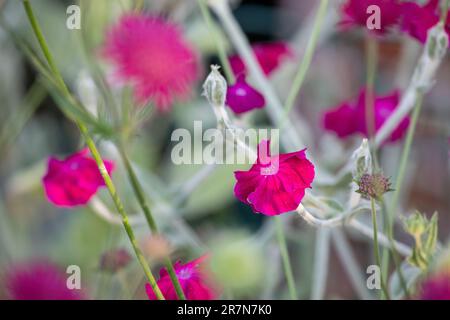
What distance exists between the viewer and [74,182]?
46cm

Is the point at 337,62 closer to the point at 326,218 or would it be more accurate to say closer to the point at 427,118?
the point at 427,118

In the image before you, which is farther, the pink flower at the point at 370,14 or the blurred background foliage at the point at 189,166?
the blurred background foliage at the point at 189,166

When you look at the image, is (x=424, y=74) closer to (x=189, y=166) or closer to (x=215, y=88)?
(x=215, y=88)

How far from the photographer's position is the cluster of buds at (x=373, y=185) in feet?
1.18

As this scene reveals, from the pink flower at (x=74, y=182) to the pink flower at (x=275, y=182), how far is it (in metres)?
0.11

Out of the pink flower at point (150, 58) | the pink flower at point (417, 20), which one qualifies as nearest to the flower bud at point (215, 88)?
the pink flower at point (150, 58)

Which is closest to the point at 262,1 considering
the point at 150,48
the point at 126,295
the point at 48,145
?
the point at 48,145

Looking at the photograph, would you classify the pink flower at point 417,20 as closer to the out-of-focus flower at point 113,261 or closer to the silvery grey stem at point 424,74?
the silvery grey stem at point 424,74

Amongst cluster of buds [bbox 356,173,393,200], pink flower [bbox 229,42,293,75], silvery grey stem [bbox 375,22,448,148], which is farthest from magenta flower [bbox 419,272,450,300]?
pink flower [bbox 229,42,293,75]

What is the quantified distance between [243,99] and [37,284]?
17 cm

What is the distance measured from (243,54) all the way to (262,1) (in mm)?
1141

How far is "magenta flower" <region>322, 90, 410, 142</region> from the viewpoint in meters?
0.54

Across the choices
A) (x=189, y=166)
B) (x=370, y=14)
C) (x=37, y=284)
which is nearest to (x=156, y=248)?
(x=37, y=284)
